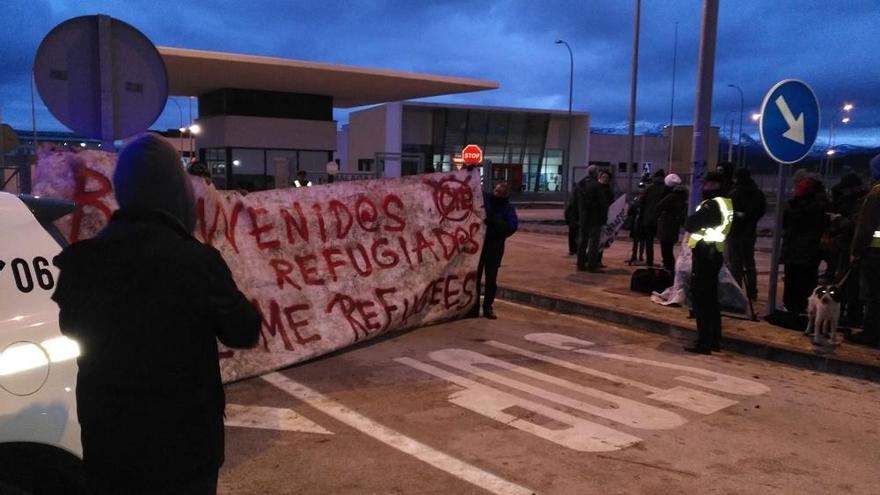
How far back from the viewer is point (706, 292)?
272 inches

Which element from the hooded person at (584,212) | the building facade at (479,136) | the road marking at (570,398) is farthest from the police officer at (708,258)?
the building facade at (479,136)

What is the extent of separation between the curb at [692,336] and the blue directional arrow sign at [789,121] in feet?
6.89

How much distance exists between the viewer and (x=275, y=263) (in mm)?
6371

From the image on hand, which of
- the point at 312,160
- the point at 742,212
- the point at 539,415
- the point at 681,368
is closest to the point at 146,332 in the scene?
the point at 539,415

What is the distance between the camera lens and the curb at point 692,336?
21.1 feet

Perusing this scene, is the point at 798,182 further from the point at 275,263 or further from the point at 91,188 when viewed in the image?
the point at 91,188

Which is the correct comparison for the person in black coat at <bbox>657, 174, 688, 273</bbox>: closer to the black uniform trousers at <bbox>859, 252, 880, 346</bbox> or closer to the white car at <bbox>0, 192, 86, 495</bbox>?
the black uniform trousers at <bbox>859, 252, 880, 346</bbox>

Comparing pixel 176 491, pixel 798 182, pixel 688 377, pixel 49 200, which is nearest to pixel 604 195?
pixel 798 182

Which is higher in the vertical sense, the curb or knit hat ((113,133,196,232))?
knit hat ((113,133,196,232))

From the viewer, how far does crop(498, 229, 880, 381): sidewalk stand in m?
6.63

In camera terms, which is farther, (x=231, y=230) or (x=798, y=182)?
(x=798, y=182)

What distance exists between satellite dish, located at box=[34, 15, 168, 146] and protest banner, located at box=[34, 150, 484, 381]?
433 mm

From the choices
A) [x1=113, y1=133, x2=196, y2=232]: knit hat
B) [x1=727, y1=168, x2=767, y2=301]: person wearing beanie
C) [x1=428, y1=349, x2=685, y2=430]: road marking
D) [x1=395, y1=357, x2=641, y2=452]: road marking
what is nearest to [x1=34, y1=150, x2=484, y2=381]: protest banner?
[x1=428, y1=349, x2=685, y2=430]: road marking

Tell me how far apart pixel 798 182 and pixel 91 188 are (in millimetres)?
7660
